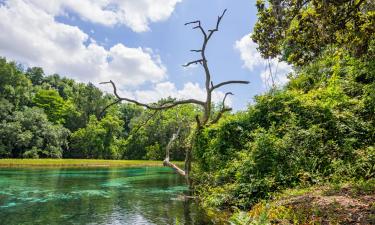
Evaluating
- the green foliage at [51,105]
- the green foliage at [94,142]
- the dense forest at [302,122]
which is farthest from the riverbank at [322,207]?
the green foliage at [51,105]

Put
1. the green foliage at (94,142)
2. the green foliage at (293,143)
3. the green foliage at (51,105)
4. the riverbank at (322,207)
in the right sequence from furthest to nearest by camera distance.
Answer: the green foliage at (51,105) < the green foliage at (94,142) < the green foliage at (293,143) < the riverbank at (322,207)

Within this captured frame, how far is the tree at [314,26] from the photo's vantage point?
10.1 m

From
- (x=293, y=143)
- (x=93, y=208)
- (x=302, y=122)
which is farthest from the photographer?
(x=93, y=208)

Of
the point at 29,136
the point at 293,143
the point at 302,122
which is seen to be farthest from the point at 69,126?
the point at 293,143

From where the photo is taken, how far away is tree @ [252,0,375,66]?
10.1 metres

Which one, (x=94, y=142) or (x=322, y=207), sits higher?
(x=94, y=142)

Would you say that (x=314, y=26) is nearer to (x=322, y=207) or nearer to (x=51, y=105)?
(x=322, y=207)

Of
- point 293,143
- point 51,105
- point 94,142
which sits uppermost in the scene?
point 51,105

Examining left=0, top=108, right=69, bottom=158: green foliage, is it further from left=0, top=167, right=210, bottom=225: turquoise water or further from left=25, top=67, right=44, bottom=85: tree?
left=25, top=67, right=44, bottom=85: tree

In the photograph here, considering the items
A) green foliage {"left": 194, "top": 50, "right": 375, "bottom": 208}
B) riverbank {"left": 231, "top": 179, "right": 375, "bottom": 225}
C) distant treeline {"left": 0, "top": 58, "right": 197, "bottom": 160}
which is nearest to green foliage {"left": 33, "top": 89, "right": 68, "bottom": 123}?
distant treeline {"left": 0, "top": 58, "right": 197, "bottom": 160}

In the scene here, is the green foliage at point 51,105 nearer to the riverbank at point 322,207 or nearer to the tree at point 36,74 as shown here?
the tree at point 36,74

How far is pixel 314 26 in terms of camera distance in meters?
10.7

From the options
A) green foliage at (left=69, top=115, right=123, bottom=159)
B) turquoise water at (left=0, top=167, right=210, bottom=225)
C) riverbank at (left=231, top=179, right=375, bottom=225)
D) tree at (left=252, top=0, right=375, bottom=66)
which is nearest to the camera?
riverbank at (left=231, top=179, right=375, bottom=225)

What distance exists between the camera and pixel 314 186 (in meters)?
10.3
